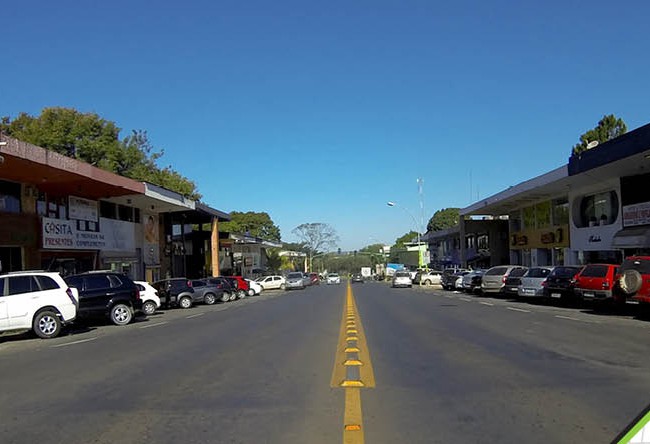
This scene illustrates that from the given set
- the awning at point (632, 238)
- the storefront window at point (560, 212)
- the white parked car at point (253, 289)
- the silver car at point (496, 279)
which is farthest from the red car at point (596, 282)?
the white parked car at point (253, 289)

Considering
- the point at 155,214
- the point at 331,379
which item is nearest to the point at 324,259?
the point at 155,214

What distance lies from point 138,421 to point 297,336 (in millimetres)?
8238

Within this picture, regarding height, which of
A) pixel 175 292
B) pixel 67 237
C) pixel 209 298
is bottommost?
pixel 209 298

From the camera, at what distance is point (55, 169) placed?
2483 centimetres

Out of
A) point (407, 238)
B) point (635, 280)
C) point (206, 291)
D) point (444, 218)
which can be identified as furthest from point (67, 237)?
point (407, 238)

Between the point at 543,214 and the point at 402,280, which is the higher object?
the point at 543,214

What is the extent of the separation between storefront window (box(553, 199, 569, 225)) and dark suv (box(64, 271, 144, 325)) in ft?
99.5

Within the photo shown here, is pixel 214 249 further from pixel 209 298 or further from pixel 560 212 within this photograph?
pixel 560 212

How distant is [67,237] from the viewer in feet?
96.9

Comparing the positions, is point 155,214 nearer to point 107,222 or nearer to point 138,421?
point 107,222

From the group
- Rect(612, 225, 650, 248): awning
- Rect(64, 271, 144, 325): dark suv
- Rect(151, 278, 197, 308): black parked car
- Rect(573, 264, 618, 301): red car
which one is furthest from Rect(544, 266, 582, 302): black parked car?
Rect(151, 278, 197, 308): black parked car

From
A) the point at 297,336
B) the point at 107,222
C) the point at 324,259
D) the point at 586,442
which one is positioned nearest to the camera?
the point at 586,442

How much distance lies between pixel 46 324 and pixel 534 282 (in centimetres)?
1938

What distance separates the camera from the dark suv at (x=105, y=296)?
2009cm
